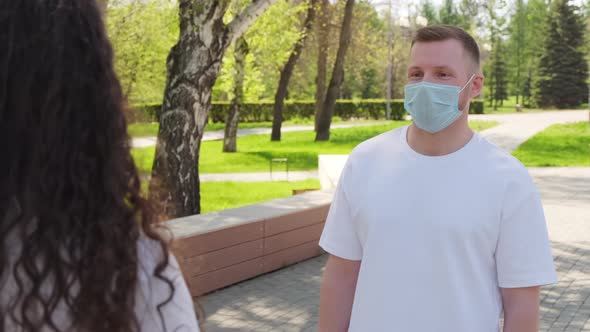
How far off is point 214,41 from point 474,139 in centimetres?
735

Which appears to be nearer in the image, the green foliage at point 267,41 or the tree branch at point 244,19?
the tree branch at point 244,19

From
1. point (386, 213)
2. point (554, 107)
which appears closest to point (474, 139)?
point (386, 213)

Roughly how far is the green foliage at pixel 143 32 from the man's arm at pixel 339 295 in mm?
1626

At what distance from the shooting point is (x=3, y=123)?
46.3 inches

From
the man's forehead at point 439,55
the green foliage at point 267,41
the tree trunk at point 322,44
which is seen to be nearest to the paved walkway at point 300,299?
the man's forehead at point 439,55

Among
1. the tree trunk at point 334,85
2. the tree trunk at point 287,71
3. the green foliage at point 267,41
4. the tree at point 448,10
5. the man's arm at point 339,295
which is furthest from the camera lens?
the tree at point 448,10

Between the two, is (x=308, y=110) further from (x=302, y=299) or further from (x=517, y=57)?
(x=302, y=299)

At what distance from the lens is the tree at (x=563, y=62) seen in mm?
68250

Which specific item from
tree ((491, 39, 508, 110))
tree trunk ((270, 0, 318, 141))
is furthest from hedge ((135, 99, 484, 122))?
tree ((491, 39, 508, 110))

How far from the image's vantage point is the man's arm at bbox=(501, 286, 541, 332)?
2469 millimetres

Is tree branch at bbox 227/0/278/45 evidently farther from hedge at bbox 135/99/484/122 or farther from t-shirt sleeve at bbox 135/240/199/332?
hedge at bbox 135/99/484/122

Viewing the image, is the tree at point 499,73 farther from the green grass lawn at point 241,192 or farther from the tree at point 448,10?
the green grass lawn at point 241,192

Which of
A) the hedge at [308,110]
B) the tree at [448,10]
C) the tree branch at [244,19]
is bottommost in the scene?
the hedge at [308,110]

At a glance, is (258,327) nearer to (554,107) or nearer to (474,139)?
(474,139)
